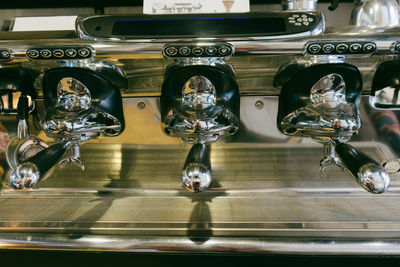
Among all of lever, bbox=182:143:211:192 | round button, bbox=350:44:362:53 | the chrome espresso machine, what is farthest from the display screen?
lever, bbox=182:143:211:192

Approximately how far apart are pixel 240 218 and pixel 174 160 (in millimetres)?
205

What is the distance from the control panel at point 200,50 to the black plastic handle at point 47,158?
0.25 metres

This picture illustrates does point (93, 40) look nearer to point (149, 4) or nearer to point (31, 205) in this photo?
point (149, 4)

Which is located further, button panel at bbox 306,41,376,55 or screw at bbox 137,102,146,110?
screw at bbox 137,102,146,110

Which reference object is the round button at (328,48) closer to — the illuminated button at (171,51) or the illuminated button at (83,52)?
the illuminated button at (171,51)

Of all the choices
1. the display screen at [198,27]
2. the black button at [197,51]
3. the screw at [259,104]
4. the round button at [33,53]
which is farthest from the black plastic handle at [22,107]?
the screw at [259,104]

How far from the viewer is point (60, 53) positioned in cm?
47

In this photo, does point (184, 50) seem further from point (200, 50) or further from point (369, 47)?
point (369, 47)

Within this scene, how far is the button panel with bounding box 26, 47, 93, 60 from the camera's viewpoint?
473 millimetres

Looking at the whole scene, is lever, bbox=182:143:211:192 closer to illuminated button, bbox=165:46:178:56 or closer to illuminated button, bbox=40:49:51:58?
illuminated button, bbox=165:46:178:56

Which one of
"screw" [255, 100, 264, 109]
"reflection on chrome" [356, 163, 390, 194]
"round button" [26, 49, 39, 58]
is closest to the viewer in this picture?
"reflection on chrome" [356, 163, 390, 194]

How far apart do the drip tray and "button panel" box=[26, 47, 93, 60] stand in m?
0.24

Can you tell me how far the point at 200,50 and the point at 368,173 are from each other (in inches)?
11.7

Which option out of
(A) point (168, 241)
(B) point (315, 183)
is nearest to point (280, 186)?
(B) point (315, 183)
